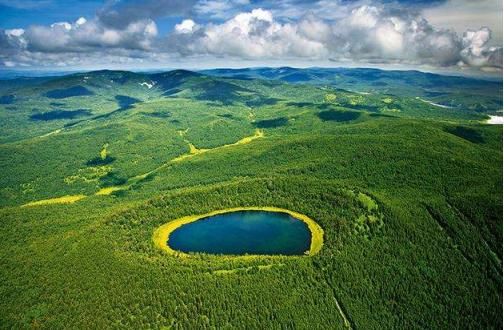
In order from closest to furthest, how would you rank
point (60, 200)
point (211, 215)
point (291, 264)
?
point (291, 264) → point (211, 215) → point (60, 200)

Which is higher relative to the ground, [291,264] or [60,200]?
[291,264]

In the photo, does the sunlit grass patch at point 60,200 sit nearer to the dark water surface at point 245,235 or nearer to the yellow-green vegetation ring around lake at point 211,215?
the yellow-green vegetation ring around lake at point 211,215

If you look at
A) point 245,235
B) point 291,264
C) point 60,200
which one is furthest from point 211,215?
point 60,200

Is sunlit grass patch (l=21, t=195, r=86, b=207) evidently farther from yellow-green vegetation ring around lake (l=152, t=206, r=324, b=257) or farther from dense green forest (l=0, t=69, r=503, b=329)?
yellow-green vegetation ring around lake (l=152, t=206, r=324, b=257)

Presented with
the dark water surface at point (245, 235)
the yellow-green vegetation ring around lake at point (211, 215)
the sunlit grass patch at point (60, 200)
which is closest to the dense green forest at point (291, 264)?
the yellow-green vegetation ring around lake at point (211, 215)

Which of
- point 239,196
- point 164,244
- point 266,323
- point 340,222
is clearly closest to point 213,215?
point 239,196

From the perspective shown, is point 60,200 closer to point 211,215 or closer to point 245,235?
point 211,215
